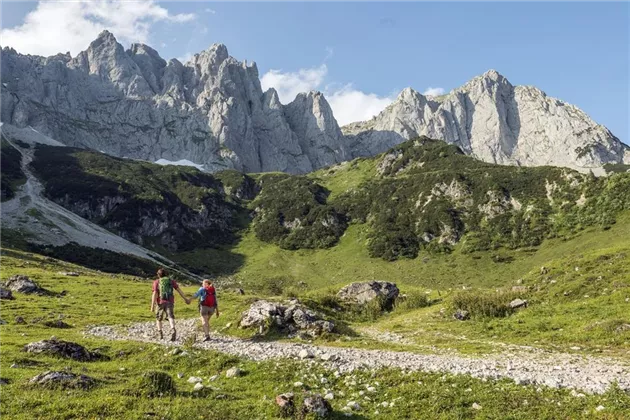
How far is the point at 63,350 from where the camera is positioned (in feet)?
66.0

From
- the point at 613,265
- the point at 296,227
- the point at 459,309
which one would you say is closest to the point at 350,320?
the point at 459,309

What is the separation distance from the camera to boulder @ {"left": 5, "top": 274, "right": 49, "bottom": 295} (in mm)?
48094

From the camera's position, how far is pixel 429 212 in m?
162

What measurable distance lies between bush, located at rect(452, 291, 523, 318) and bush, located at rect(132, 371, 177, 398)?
82.7 ft

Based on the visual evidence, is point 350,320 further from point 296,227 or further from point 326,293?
point 296,227

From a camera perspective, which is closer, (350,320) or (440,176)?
(350,320)

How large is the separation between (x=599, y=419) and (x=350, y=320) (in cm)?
2917

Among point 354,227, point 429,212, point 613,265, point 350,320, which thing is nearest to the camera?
point 613,265

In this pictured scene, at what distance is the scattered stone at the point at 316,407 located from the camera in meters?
11.7

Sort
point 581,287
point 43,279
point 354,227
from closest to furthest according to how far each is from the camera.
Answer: point 581,287 < point 43,279 < point 354,227

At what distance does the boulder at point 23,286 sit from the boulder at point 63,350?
110ft

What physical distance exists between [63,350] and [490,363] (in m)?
19.6

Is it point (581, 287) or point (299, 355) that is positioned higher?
point (581, 287)

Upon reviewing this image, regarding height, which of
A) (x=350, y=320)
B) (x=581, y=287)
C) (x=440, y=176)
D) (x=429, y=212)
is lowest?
(x=350, y=320)
